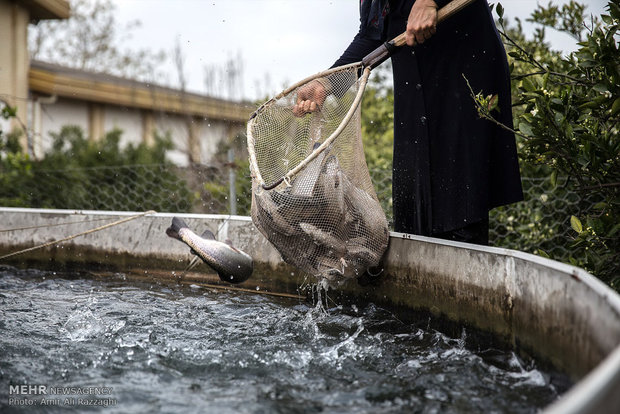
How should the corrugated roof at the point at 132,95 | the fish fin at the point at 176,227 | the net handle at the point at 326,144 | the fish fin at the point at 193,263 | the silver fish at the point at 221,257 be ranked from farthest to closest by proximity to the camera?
the corrugated roof at the point at 132,95
the fish fin at the point at 193,263
the fish fin at the point at 176,227
the silver fish at the point at 221,257
the net handle at the point at 326,144

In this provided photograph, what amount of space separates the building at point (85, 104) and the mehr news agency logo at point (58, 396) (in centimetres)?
619

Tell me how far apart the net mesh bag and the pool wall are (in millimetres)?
300

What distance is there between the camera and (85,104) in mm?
14445

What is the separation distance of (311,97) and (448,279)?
4.17 ft

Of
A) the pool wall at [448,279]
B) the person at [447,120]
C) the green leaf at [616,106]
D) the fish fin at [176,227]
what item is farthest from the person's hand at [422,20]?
the fish fin at [176,227]

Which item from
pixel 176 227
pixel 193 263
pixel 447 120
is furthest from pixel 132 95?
pixel 447 120

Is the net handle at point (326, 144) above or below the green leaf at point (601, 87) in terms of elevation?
below

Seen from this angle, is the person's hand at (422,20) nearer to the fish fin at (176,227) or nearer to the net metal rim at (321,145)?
the net metal rim at (321,145)

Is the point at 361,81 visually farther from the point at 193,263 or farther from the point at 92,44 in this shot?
the point at 92,44

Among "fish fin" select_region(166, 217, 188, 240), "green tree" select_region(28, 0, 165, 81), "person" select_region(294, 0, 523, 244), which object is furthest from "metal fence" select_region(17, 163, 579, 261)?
"green tree" select_region(28, 0, 165, 81)

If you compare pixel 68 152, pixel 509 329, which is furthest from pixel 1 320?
pixel 68 152

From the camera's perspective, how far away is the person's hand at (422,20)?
292cm

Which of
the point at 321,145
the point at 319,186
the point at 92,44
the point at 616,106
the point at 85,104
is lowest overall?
the point at 319,186

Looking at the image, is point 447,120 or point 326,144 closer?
point 326,144
